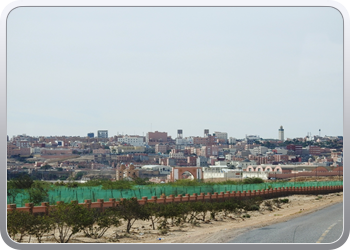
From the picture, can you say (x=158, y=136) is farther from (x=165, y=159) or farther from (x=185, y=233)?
(x=165, y=159)

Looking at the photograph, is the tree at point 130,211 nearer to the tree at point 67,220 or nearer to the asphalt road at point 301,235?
the tree at point 67,220

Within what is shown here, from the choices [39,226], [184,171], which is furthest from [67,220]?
[184,171]

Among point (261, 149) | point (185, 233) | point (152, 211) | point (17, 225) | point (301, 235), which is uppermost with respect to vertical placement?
point (261, 149)

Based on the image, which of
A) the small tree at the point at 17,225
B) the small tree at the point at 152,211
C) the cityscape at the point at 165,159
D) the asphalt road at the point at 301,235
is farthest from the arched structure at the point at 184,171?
the small tree at the point at 17,225

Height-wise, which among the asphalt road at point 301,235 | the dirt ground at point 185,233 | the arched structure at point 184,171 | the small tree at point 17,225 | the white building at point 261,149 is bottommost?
the arched structure at point 184,171

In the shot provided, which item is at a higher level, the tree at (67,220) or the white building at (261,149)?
the white building at (261,149)

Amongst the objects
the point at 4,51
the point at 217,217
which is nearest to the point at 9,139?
the point at 4,51

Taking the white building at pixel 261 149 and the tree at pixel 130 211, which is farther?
the white building at pixel 261 149

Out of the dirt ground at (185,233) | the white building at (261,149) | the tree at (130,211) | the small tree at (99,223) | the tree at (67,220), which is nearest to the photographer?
the dirt ground at (185,233)

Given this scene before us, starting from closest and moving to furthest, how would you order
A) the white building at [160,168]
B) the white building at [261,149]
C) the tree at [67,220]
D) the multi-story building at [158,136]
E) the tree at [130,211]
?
1. the tree at [67,220]
2. the tree at [130,211]
3. the multi-story building at [158,136]
4. the white building at [261,149]
5. the white building at [160,168]
